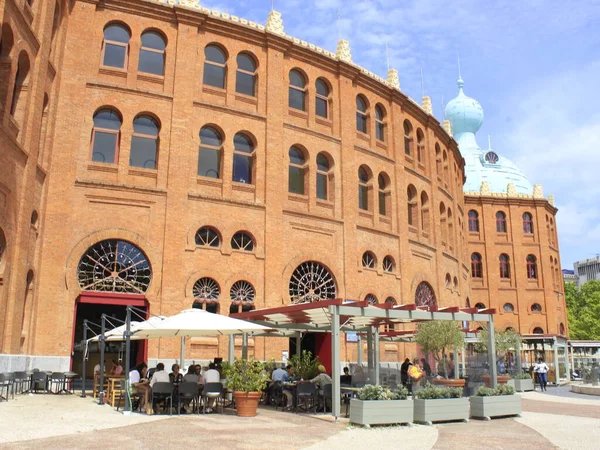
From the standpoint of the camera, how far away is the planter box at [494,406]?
15273 mm

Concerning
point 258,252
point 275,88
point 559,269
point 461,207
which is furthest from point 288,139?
point 559,269

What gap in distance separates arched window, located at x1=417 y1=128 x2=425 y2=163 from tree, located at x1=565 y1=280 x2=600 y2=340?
118 ft

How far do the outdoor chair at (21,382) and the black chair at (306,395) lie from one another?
28.2 feet

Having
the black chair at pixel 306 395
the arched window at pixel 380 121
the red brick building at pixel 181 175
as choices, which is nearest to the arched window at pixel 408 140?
the red brick building at pixel 181 175

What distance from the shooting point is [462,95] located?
6253 centimetres

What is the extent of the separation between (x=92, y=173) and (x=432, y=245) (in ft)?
65.4

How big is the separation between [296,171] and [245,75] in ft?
16.4

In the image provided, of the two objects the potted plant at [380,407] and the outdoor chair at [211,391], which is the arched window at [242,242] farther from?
the potted plant at [380,407]

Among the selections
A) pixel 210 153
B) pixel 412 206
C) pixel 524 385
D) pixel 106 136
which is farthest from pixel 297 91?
pixel 524 385

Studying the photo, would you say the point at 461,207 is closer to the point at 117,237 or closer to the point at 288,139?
the point at 288,139

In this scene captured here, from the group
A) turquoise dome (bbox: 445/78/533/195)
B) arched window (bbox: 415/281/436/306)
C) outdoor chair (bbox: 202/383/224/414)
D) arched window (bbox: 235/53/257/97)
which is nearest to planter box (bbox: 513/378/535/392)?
arched window (bbox: 415/281/436/306)

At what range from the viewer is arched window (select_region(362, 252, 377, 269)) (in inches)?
1183

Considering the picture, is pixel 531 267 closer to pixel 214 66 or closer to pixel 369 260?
pixel 369 260

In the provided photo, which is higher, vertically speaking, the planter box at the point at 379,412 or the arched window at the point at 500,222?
the arched window at the point at 500,222
